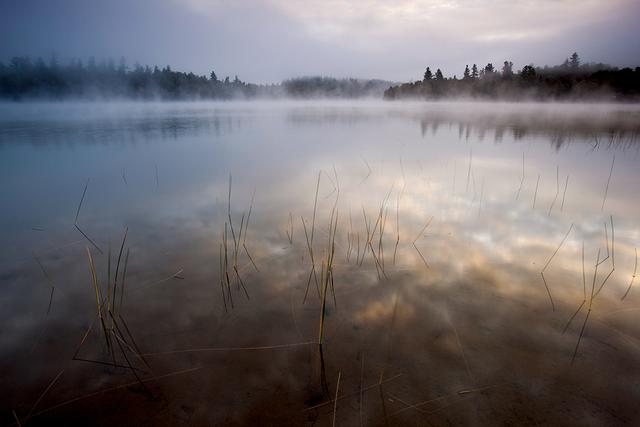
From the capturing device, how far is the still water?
2045 mm

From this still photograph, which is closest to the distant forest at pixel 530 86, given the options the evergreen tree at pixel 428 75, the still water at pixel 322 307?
the evergreen tree at pixel 428 75

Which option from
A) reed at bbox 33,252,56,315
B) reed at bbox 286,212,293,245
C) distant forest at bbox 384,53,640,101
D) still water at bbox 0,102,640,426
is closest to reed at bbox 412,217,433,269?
still water at bbox 0,102,640,426

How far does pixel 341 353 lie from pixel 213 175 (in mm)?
7147

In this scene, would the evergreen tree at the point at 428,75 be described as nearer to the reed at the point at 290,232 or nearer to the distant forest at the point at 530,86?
the distant forest at the point at 530,86

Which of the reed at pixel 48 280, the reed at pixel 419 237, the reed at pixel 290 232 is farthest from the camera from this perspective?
the reed at pixel 290 232

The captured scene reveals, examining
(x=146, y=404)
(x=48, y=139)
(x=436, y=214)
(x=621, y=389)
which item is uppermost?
(x=48, y=139)

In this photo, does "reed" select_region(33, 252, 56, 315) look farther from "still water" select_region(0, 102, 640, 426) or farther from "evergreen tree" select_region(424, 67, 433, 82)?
"evergreen tree" select_region(424, 67, 433, 82)

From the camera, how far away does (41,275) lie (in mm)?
3516

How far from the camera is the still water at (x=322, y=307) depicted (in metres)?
2.04

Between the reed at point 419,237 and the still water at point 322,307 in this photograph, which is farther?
the reed at point 419,237

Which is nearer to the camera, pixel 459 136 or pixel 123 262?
pixel 123 262

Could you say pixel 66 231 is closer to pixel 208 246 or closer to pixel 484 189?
pixel 208 246

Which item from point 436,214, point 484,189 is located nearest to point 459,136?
point 484,189

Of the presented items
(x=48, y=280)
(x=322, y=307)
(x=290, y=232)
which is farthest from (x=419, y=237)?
(x=48, y=280)
